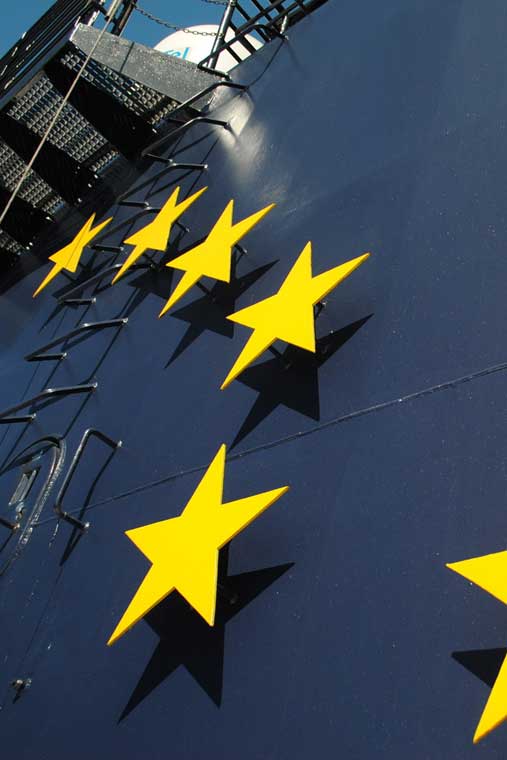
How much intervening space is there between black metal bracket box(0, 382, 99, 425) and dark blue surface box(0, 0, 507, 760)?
9cm

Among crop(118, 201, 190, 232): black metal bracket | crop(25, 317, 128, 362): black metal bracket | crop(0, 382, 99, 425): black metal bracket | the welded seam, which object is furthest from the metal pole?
the welded seam

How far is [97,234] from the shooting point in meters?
7.31

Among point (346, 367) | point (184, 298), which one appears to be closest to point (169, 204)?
point (184, 298)

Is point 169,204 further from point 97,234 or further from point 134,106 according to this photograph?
point 134,106

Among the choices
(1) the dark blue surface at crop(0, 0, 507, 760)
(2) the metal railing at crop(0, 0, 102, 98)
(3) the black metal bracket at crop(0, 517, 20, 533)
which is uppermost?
(2) the metal railing at crop(0, 0, 102, 98)

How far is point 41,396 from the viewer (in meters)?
5.32

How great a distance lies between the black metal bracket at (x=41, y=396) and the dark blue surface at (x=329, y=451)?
9 centimetres

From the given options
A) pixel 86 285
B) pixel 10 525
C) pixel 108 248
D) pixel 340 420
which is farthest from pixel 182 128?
pixel 340 420

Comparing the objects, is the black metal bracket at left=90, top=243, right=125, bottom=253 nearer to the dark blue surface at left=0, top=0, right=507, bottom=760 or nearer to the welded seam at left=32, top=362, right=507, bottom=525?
the dark blue surface at left=0, top=0, right=507, bottom=760

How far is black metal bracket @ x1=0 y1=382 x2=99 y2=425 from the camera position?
530cm

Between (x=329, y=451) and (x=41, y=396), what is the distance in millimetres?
2502

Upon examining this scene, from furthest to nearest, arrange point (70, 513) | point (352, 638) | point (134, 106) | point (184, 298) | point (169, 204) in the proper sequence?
point (134, 106), point (169, 204), point (184, 298), point (70, 513), point (352, 638)

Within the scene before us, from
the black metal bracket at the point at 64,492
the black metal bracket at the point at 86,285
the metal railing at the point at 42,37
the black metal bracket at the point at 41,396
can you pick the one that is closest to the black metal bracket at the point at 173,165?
the black metal bracket at the point at 86,285

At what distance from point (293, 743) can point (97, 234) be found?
211 inches
